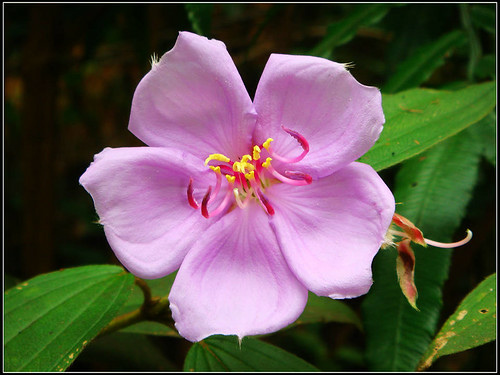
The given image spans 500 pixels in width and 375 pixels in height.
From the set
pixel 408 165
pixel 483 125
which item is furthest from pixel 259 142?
pixel 483 125

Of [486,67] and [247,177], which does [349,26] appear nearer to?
[486,67]

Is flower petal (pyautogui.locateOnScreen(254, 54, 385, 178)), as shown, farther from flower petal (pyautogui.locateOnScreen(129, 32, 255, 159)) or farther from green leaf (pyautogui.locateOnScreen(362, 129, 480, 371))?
green leaf (pyautogui.locateOnScreen(362, 129, 480, 371))

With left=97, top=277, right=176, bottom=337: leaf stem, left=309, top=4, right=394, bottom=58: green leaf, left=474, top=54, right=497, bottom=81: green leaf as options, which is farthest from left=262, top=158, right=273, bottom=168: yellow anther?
left=474, top=54, right=497, bottom=81: green leaf

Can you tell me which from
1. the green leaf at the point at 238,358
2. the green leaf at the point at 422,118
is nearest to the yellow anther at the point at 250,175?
the green leaf at the point at 422,118

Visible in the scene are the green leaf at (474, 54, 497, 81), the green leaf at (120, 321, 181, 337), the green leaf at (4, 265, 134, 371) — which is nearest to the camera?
the green leaf at (4, 265, 134, 371)

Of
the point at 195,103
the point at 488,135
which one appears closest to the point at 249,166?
the point at 195,103

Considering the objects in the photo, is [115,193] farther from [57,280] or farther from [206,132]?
[57,280]

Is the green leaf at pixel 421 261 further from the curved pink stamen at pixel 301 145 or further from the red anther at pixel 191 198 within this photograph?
the red anther at pixel 191 198

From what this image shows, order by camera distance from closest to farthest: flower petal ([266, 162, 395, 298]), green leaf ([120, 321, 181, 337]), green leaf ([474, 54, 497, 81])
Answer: flower petal ([266, 162, 395, 298])
green leaf ([120, 321, 181, 337])
green leaf ([474, 54, 497, 81])
